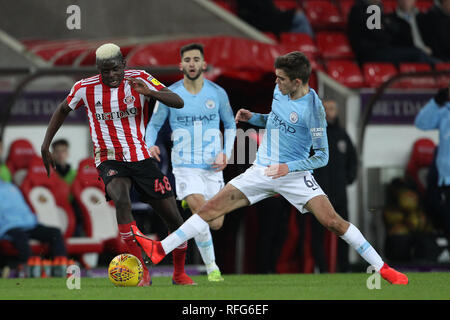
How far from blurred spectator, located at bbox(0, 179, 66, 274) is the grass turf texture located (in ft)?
6.56

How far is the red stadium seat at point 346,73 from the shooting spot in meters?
13.6

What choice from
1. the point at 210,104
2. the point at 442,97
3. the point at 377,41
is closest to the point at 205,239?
the point at 210,104

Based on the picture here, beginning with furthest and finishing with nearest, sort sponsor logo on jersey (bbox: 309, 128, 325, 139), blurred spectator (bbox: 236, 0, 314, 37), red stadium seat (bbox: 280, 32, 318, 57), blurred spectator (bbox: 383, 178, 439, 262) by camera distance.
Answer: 1. blurred spectator (bbox: 236, 0, 314, 37)
2. red stadium seat (bbox: 280, 32, 318, 57)
3. blurred spectator (bbox: 383, 178, 439, 262)
4. sponsor logo on jersey (bbox: 309, 128, 325, 139)

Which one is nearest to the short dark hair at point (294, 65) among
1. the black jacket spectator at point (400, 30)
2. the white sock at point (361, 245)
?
the white sock at point (361, 245)

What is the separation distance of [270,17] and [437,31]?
256 cm

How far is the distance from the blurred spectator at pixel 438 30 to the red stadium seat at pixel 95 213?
5897 mm

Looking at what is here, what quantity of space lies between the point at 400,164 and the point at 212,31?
306cm

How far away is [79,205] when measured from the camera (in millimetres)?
11828

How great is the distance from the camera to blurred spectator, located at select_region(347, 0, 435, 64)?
14.0 meters

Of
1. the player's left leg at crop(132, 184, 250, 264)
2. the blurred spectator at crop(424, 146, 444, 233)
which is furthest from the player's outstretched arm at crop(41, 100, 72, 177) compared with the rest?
the blurred spectator at crop(424, 146, 444, 233)

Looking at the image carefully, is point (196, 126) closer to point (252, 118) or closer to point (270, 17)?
point (252, 118)

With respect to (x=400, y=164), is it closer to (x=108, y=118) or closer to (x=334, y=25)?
(x=334, y=25)

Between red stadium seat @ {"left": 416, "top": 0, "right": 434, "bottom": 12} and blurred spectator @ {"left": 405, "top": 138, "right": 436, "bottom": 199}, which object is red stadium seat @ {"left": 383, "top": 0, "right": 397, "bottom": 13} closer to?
red stadium seat @ {"left": 416, "top": 0, "right": 434, "bottom": 12}
